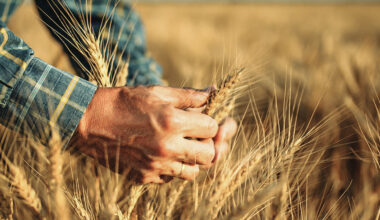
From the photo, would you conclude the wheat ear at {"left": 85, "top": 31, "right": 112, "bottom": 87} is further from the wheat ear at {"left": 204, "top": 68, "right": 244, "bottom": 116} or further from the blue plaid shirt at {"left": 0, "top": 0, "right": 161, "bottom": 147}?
the wheat ear at {"left": 204, "top": 68, "right": 244, "bottom": 116}

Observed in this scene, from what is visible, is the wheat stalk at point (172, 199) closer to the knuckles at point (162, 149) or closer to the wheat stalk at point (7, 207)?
the knuckles at point (162, 149)

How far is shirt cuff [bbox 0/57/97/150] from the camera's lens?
54 centimetres

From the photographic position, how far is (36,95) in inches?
21.5

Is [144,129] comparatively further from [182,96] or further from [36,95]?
[36,95]

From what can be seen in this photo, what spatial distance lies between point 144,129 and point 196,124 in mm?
106

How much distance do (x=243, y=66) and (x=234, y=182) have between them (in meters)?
0.27

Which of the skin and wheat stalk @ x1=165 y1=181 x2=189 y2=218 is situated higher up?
the skin

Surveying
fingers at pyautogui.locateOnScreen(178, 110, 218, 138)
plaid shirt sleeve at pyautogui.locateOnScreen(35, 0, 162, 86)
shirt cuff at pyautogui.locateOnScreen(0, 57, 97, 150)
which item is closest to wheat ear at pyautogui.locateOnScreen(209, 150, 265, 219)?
fingers at pyautogui.locateOnScreen(178, 110, 218, 138)

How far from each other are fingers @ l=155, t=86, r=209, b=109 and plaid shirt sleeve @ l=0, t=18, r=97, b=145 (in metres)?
0.15


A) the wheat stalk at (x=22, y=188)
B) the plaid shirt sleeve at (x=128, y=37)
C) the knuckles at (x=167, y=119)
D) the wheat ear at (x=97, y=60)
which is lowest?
the wheat stalk at (x=22, y=188)

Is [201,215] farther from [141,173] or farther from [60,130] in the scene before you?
[60,130]

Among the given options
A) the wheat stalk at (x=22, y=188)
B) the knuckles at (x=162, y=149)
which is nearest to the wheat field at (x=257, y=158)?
the wheat stalk at (x=22, y=188)

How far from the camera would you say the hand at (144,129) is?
530mm

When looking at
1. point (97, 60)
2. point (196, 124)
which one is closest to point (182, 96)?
point (196, 124)
